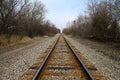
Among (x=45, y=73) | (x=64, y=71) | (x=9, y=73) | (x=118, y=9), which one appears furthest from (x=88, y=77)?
(x=118, y=9)

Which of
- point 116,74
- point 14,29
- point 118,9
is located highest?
point 118,9

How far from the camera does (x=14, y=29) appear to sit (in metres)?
25.8

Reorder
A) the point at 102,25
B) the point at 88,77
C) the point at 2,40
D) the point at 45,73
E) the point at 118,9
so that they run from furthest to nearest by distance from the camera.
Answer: the point at 102,25, the point at 2,40, the point at 118,9, the point at 45,73, the point at 88,77

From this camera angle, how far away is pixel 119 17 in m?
18.6

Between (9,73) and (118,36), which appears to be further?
(118,36)

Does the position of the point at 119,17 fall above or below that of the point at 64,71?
above

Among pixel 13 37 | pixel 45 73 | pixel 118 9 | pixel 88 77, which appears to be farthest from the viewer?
pixel 13 37

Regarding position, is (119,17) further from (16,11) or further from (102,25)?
(16,11)

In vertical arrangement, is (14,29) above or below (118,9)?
below

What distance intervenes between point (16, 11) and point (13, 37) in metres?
4.87

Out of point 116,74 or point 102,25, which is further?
point 102,25

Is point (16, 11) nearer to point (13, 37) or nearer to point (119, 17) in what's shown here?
point (13, 37)

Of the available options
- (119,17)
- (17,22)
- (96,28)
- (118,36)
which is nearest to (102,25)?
(96,28)

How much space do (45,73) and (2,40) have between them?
14965mm
